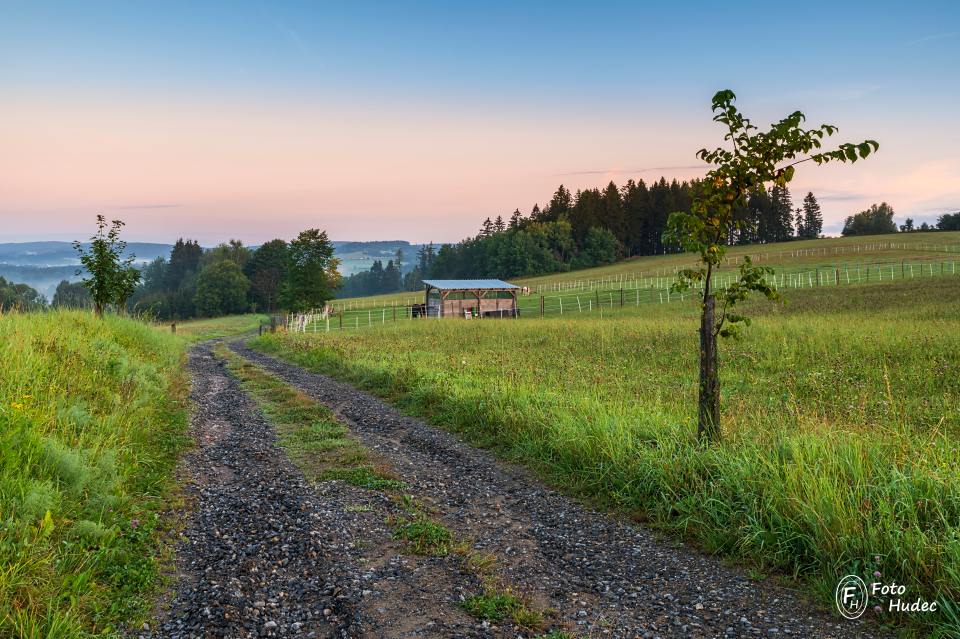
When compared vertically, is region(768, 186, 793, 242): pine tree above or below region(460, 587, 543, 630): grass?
above

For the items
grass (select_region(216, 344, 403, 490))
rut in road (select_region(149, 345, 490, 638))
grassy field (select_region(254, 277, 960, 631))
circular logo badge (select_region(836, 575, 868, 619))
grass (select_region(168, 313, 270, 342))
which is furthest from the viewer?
grass (select_region(168, 313, 270, 342))

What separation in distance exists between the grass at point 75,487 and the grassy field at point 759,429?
4.93 m

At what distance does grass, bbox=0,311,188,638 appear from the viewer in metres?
4.22

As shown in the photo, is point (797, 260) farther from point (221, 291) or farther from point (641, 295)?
point (221, 291)

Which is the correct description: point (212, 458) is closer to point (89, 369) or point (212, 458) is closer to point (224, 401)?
point (89, 369)

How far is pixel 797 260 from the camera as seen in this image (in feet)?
260

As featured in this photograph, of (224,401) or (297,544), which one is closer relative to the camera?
(297,544)

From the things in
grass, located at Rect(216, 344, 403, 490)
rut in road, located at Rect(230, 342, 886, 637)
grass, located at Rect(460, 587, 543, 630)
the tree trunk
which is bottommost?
rut in road, located at Rect(230, 342, 886, 637)

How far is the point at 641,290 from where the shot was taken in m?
61.5

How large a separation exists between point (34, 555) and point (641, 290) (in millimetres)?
60935

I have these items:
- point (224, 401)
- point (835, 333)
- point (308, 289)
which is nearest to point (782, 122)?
point (224, 401)

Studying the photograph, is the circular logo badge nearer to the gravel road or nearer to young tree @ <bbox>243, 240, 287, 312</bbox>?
the gravel road

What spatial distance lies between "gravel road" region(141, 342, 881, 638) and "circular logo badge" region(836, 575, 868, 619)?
0.16 m

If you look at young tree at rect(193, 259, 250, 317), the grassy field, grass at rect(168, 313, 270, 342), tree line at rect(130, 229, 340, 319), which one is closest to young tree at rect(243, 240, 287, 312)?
tree line at rect(130, 229, 340, 319)
